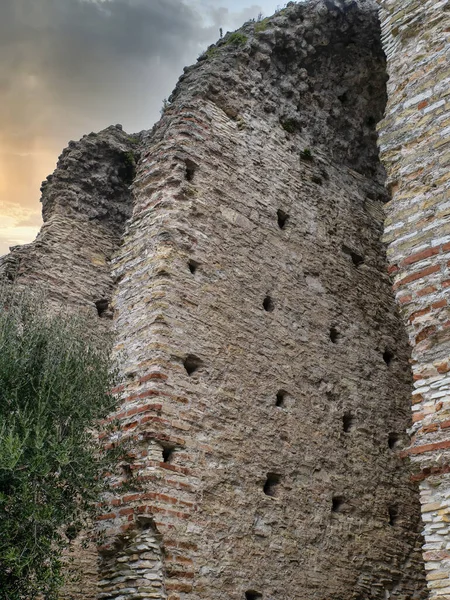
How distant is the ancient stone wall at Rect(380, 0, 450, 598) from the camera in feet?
15.4

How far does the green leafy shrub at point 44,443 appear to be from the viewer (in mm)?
5070

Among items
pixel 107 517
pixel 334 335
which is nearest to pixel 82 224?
pixel 334 335

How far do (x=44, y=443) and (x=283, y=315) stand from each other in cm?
355

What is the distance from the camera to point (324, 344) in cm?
848

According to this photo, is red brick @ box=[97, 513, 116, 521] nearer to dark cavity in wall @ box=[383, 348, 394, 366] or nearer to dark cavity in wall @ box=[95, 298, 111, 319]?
dark cavity in wall @ box=[383, 348, 394, 366]

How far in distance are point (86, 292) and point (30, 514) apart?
6.23 metres

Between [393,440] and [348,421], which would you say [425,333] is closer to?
[348,421]

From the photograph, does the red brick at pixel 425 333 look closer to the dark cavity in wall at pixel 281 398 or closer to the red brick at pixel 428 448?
the red brick at pixel 428 448

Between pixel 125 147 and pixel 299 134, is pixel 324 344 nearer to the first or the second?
pixel 299 134

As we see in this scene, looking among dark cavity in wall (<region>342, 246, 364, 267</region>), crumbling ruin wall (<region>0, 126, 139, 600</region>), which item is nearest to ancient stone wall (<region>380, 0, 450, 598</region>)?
dark cavity in wall (<region>342, 246, 364, 267</region>)

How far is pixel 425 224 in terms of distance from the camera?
549cm

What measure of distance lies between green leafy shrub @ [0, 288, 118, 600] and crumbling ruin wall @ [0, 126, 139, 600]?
3690 mm

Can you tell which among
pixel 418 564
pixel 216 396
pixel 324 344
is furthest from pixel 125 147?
pixel 418 564

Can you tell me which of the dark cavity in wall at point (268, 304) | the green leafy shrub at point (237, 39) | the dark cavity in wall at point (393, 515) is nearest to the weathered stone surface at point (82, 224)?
the green leafy shrub at point (237, 39)
